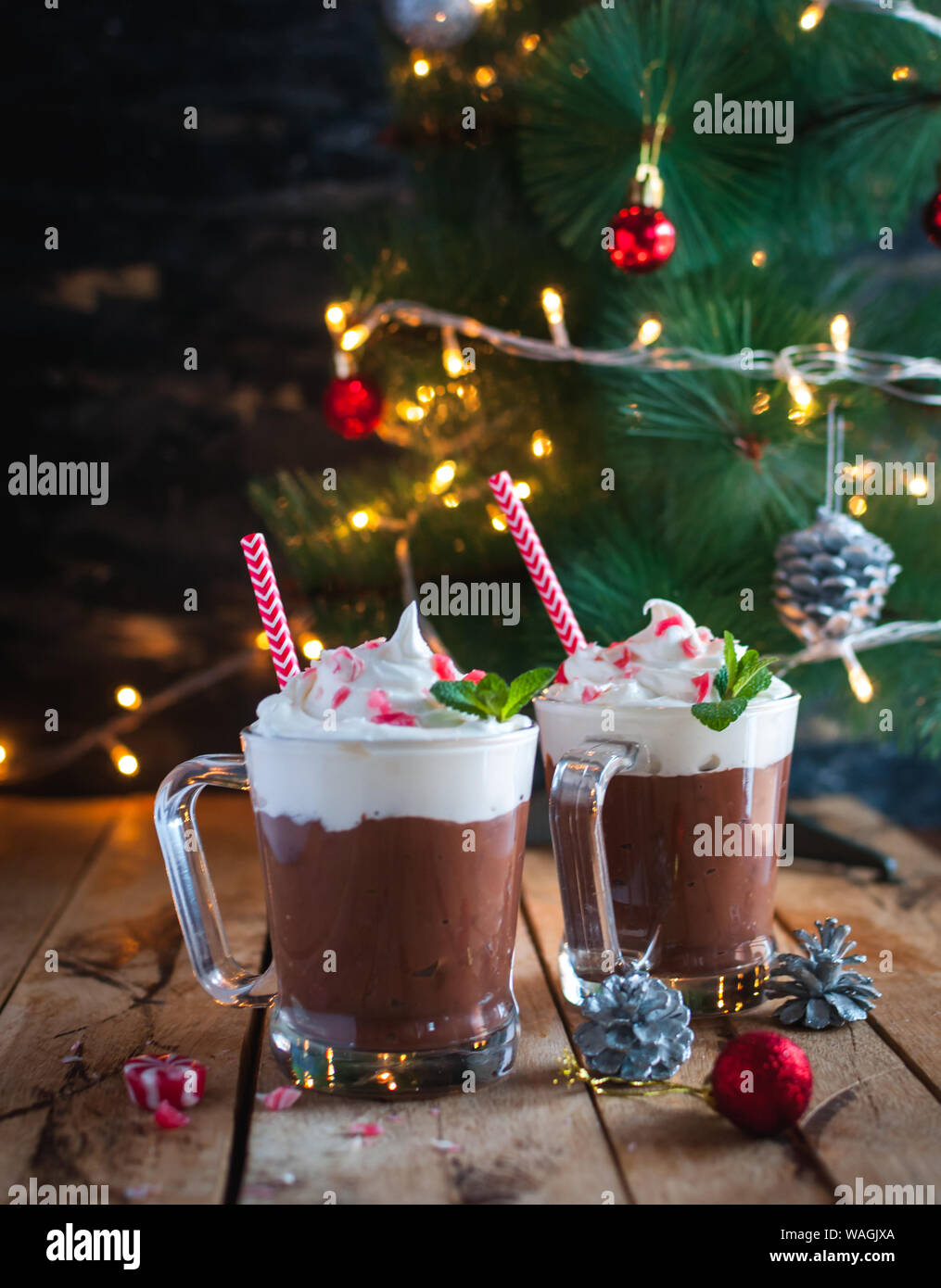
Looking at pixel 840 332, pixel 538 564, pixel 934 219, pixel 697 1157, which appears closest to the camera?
pixel 697 1157

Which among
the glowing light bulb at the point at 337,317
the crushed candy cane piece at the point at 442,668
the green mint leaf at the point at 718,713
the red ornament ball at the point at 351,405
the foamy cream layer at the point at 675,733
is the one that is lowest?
the foamy cream layer at the point at 675,733

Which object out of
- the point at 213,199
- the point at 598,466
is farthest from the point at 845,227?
the point at 213,199

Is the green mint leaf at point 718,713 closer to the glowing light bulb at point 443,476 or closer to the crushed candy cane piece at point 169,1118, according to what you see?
the crushed candy cane piece at point 169,1118

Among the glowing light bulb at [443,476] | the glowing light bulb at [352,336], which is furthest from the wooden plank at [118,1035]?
the glowing light bulb at [352,336]

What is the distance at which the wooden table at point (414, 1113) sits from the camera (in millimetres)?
760

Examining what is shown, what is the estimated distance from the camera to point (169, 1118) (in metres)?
0.84

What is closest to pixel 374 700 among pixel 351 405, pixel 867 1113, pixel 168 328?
pixel 867 1113

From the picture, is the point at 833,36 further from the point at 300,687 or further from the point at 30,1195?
the point at 30,1195

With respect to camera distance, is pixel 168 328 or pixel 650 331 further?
pixel 168 328

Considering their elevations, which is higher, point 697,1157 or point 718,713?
point 718,713

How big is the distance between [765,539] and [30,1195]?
3.84ft

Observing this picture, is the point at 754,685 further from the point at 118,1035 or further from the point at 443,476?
the point at 443,476

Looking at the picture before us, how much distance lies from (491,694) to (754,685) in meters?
0.26

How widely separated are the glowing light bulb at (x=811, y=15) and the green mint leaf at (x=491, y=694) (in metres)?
1.03
